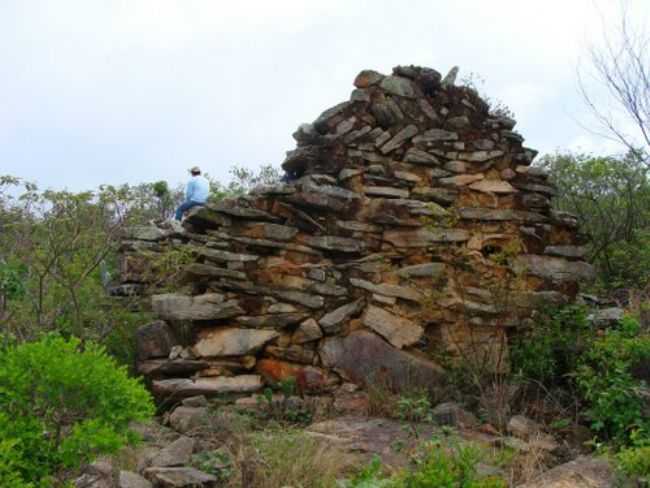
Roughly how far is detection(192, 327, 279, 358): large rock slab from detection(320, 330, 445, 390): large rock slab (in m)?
0.63

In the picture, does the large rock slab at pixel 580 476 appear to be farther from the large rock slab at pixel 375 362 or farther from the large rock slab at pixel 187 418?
the large rock slab at pixel 187 418

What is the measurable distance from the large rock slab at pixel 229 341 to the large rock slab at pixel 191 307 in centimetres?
15

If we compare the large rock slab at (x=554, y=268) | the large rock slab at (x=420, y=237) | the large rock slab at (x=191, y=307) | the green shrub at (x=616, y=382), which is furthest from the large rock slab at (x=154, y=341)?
the green shrub at (x=616, y=382)

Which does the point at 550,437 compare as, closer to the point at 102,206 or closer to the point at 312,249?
the point at 312,249

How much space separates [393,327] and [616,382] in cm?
198

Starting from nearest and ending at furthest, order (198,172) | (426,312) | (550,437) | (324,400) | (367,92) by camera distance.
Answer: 1. (550,437)
2. (324,400)
3. (426,312)
4. (367,92)
5. (198,172)

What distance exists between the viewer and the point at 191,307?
623cm

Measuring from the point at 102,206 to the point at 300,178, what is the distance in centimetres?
195

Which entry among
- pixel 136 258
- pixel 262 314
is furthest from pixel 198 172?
pixel 262 314

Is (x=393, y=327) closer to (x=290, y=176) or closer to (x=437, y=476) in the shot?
(x=290, y=176)

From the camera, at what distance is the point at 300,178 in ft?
23.2

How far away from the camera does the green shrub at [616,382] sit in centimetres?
548

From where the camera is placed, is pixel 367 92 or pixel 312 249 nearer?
pixel 312 249

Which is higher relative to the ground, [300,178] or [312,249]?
[300,178]
